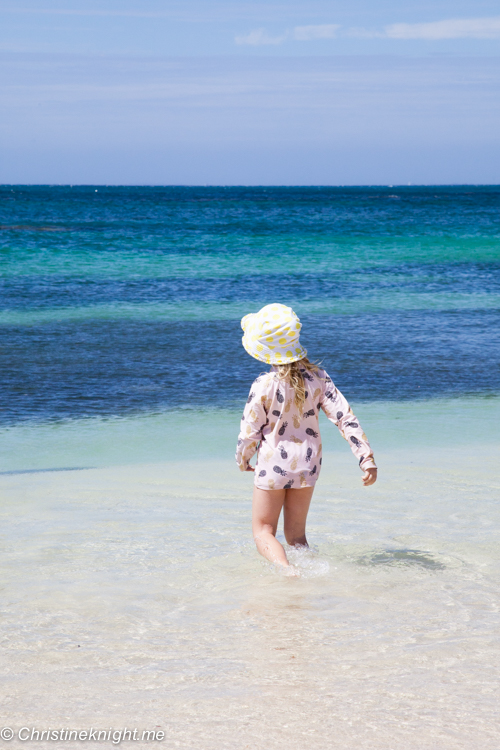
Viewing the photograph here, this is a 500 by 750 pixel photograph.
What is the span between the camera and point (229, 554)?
14.4 feet

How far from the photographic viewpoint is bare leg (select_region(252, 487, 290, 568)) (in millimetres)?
4035

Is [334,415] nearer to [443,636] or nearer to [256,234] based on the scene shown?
[443,636]

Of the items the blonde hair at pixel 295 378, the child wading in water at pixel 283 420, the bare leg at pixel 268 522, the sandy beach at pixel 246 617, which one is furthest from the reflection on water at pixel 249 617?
the blonde hair at pixel 295 378

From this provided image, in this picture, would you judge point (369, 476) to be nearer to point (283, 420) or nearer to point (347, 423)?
point (347, 423)

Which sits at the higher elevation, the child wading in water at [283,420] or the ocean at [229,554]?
the child wading in water at [283,420]

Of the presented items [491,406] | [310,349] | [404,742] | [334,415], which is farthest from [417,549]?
[310,349]

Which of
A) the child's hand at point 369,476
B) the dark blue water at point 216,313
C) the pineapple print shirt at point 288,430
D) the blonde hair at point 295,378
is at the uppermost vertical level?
the blonde hair at point 295,378

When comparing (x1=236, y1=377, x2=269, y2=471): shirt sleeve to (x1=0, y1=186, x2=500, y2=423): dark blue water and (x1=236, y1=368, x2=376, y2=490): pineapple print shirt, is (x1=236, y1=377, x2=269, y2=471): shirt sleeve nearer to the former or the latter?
(x1=236, y1=368, x2=376, y2=490): pineapple print shirt

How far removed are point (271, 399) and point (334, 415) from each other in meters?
0.33

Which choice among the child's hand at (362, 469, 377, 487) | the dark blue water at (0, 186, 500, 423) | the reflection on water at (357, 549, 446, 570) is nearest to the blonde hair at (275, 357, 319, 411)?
the child's hand at (362, 469, 377, 487)

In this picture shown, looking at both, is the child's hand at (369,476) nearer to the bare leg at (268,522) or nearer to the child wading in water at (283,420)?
the child wading in water at (283,420)

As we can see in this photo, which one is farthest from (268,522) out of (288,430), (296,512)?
(288,430)

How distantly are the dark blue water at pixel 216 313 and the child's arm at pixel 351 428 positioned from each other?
14.4 feet

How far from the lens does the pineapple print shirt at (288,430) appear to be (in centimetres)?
394
